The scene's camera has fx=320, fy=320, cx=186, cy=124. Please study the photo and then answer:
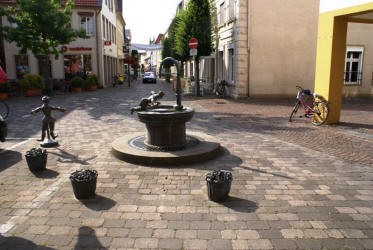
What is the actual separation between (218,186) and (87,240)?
170cm

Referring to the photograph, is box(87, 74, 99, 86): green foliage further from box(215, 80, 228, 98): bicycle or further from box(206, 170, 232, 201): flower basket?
box(206, 170, 232, 201): flower basket

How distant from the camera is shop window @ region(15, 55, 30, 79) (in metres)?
24.5

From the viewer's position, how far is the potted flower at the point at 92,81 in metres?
23.9

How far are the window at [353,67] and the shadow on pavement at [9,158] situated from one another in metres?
17.7

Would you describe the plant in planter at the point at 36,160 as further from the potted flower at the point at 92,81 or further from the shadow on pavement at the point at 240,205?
the potted flower at the point at 92,81

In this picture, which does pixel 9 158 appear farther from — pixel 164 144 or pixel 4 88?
pixel 4 88

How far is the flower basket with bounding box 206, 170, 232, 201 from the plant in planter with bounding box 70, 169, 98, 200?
156 centimetres

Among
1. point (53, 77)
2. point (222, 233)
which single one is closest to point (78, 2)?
point (53, 77)

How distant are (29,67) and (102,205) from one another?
23.8 metres

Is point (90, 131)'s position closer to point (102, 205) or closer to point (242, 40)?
point (102, 205)

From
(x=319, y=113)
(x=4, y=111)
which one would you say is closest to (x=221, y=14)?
(x=319, y=113)

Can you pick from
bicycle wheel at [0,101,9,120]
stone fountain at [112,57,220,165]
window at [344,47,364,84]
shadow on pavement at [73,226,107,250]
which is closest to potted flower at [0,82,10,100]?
bicycle wheel at [0,101,9,120]

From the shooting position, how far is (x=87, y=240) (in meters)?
3.27

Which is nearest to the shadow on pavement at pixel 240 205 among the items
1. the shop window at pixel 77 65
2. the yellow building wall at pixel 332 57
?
the yellow building wall at pixel 332 57
